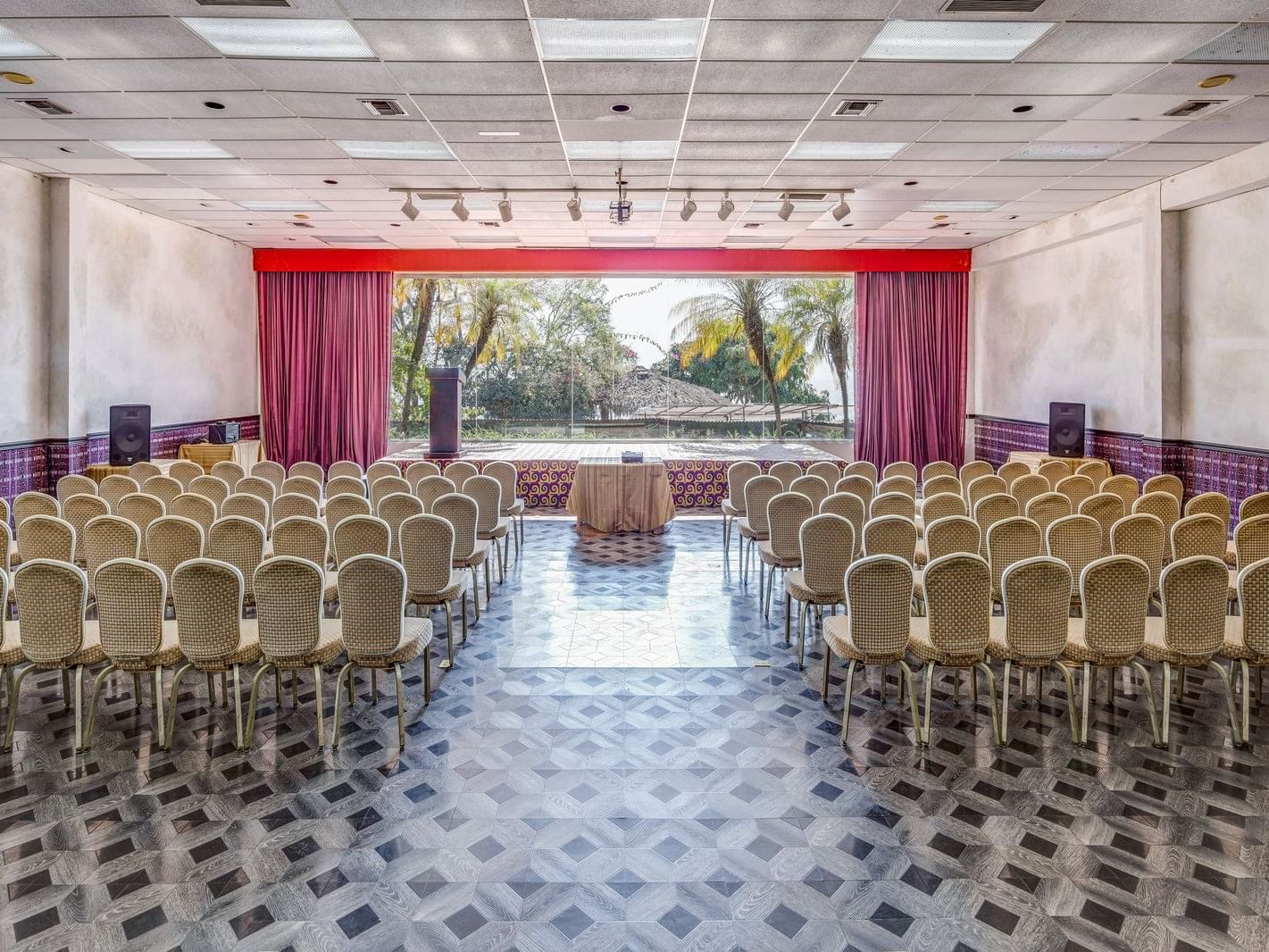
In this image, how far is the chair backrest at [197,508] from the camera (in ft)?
20.1

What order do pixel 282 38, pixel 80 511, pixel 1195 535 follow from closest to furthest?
pixel 282 38 < pixel 1195 535 < pixel 80 511

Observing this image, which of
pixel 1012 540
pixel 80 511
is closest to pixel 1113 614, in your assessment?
pixel 1012 540

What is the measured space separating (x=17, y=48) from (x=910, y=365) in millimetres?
11675

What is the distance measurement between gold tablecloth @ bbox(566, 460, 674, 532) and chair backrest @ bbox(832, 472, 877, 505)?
10.7 ft

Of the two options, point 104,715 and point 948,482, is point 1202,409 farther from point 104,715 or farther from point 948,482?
point 104,715

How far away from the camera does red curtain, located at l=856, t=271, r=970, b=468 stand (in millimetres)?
13109

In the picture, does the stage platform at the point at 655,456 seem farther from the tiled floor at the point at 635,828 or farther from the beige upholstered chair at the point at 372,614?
the beige upholstered chair at the point at 372,614

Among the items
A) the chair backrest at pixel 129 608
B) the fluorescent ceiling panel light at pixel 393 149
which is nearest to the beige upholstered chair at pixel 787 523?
the chair backrest at pixel 129 608

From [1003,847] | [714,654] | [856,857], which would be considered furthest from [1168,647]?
[714,654]

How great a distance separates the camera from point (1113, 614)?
13.5 ft

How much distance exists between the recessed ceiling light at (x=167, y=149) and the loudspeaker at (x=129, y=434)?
3072mm

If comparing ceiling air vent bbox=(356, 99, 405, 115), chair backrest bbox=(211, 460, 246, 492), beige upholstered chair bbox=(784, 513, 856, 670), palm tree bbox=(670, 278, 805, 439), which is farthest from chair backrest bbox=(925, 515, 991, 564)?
palm tree bbox=(670, 278, 805, 439)

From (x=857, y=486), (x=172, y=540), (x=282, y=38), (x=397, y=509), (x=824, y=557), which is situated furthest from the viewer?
(x=857, y=486)

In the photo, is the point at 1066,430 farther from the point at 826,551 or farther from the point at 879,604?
the point at 879,604
